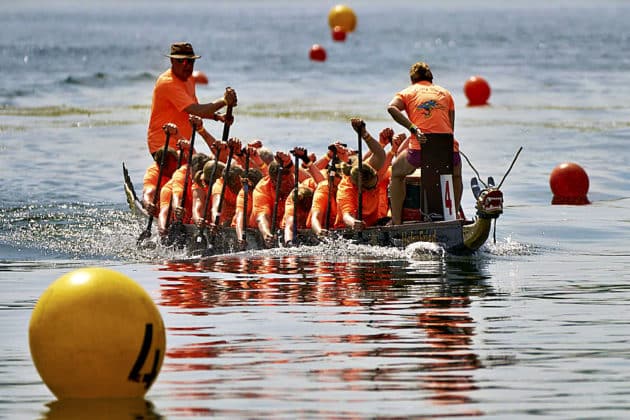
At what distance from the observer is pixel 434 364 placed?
38.5 ft

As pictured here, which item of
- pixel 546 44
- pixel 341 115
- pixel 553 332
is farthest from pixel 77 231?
pixel 546 44

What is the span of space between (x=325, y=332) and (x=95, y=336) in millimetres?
3409

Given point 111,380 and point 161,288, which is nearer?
point 111,380

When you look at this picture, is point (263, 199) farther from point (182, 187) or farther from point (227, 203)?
point (182, 187)

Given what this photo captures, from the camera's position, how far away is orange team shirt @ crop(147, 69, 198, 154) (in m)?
21.1

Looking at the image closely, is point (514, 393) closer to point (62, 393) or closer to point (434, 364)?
point (434, 364)

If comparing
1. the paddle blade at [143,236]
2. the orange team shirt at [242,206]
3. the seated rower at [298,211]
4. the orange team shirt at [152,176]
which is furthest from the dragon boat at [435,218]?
the orange team shirt at [152,176]

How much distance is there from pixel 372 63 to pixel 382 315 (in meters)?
50.9

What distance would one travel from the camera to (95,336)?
1018 cm

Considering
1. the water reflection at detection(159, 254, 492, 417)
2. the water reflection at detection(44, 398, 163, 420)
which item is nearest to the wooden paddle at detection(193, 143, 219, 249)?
the water reflection at detection(159, 254, 492, 417)

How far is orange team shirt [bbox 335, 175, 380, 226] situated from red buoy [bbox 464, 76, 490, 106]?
2591 cm

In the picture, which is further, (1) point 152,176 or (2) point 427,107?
(1) point 152,176

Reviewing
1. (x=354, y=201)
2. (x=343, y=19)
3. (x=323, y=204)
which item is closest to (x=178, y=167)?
(x=323, y=204)

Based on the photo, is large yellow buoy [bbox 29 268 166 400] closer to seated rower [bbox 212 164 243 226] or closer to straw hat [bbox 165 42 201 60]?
seated rower [bbox 212 164 243 226]
